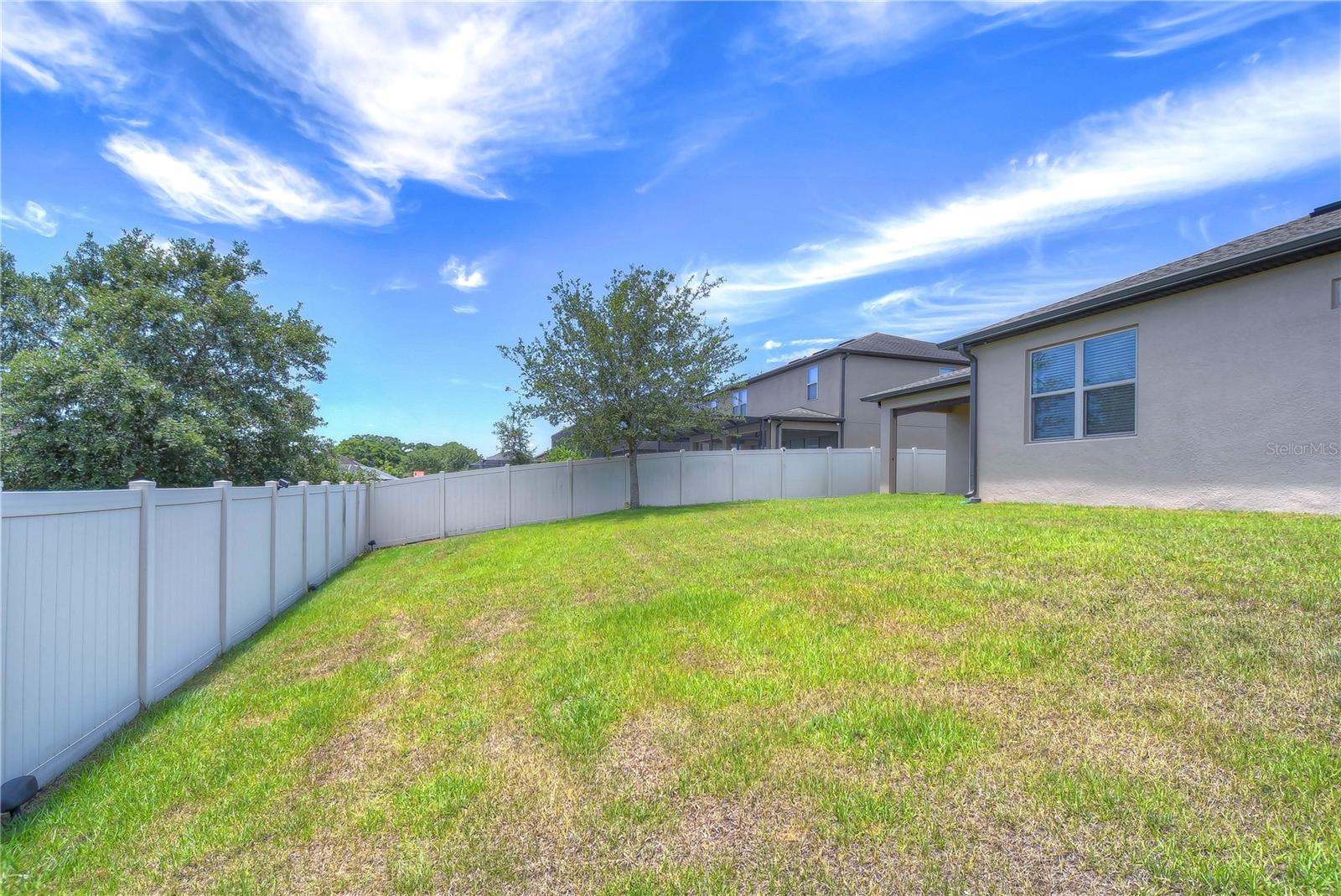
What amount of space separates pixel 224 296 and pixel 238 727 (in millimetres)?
17024

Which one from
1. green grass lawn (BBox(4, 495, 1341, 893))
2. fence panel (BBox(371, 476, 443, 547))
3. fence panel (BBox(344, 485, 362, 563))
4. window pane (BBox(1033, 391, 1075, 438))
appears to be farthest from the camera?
fence panel (BBox(371, 476, 443, 547))

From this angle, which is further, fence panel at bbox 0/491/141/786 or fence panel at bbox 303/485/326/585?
fence panel at bbox 303/485/326/585

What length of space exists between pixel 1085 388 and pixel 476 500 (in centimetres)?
1339

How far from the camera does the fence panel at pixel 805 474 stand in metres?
16.4

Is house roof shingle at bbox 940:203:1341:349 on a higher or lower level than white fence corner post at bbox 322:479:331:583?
higher

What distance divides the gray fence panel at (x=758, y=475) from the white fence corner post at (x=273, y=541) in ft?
38.1

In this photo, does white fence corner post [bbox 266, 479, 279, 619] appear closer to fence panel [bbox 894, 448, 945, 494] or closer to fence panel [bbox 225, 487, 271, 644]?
fence panel [bbox 225, 487, 271, 644]

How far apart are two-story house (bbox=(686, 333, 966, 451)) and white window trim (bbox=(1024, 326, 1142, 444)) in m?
A: 9.88

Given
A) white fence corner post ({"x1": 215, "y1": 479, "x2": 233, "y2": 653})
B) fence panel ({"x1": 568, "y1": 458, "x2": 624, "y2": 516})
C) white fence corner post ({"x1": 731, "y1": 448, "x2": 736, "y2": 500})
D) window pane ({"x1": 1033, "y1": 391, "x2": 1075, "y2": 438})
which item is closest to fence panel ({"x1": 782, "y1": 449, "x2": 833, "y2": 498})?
white fence corner post ({"x1": 731, "y1": 448, "x2": 736, "y2": 500})

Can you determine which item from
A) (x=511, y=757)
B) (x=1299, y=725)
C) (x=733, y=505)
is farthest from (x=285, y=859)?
(x=733, y=505)

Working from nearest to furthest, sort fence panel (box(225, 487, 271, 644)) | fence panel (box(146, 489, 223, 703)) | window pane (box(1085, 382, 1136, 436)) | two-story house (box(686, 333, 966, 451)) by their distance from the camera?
fence panel (box(146, 489, 223, 703)) → fence panel (box(225, 487, 271, 644)) → window pane (box(1085, 382, 1136, 436)) → two-story house (box(686, 333, 966, 451))

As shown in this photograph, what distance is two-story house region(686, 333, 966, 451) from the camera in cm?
2047

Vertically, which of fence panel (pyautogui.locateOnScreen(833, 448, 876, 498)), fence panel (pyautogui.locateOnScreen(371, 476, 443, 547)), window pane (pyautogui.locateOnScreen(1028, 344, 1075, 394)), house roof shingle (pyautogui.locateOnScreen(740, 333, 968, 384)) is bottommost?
→ fence panel (pyautogui.locateOnScreen(371, 476, 443, 547))

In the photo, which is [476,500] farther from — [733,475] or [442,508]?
[733,475]
